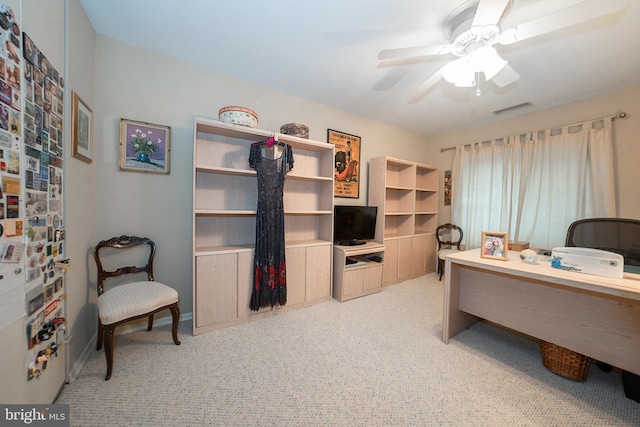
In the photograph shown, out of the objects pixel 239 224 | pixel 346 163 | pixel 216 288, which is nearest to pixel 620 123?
pixel 346 163

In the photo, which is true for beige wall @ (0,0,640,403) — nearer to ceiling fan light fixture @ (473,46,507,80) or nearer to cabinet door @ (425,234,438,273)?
ceiling fan light fixture @ (473,46,507,80)

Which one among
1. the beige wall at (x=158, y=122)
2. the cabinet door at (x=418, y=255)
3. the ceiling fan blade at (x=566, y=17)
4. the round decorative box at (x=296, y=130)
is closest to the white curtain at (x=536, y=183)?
the cabinet door at (x=418, y=255)

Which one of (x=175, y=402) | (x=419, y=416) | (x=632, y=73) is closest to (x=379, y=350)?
(x=419, y=416)

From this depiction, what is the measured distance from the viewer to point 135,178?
6.28 ft

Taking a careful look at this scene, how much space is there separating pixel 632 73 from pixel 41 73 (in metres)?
4.60

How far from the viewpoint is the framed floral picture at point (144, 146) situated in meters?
1.85

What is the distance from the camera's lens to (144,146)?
6.31 ft

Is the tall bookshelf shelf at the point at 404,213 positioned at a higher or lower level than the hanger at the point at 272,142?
lower

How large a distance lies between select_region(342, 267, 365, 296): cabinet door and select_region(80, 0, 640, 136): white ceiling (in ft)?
7.06

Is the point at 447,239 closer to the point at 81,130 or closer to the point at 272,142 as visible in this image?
the point at 272,142

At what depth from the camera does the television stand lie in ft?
8.66

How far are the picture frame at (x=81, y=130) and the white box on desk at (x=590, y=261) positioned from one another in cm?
326

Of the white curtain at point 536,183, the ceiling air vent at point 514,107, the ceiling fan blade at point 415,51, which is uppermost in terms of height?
the ceiling air vent at point 514,107

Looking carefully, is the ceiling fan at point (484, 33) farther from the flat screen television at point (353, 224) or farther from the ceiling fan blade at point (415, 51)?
the flat screen television at point (353, 224)
